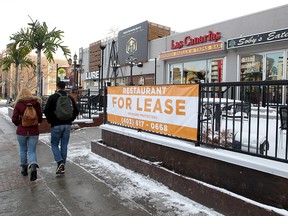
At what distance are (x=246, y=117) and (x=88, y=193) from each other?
8.91 feet

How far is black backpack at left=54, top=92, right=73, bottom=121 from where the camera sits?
555 cm

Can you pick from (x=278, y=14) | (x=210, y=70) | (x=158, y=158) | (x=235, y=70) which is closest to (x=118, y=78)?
(x=210, y=70)

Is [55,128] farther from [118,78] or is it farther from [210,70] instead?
[118,78]

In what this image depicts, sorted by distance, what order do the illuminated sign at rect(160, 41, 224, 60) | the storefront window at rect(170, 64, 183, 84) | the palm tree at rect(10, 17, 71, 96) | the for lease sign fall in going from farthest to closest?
1. the storefront window at rect(170, 64, 183, 84)
2. the illuminated sign at rect(160, 41, 224, 60)
3. the palm tree at rect(10, 17, 71, 96)
4. the for lease sign

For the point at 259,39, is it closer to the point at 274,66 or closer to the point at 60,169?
the point at 274,66

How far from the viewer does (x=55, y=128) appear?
5.63 meters

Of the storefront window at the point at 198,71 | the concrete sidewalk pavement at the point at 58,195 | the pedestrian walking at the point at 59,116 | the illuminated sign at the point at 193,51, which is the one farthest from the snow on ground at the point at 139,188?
the storefront window at the point at 198,71

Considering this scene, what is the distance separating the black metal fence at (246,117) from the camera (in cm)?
358

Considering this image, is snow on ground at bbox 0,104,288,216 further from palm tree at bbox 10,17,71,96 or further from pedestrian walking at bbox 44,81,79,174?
palm tree at bbox 10,17,71,96

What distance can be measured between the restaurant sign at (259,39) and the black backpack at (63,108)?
11.5 m

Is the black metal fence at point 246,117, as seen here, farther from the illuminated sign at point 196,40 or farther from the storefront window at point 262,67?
the illuminated sign at point 196,40

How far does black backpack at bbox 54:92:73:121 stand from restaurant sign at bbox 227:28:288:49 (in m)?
11.5

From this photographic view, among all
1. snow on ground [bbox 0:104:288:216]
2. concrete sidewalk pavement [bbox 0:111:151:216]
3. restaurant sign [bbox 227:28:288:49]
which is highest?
restaurant sign [bbox 227:28:288:49]

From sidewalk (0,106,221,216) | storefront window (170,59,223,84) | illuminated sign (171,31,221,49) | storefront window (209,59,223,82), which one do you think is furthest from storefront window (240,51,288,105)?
sidewalk (0,106,221,216)
